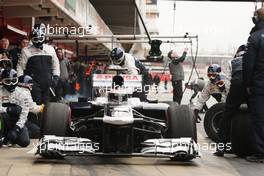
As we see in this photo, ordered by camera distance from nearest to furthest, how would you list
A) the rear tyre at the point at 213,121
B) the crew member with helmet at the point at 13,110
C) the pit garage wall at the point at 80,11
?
the crew member with helmet at the point at 13,110, the rear tyre at the point at 213,121, the pit garage wall at the point at 80,11

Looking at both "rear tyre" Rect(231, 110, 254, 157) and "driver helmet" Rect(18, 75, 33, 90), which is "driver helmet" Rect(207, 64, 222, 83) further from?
"driver helmet" Rect(18, 75, 33, 90)

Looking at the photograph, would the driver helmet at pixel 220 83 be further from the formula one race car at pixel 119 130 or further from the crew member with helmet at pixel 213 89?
the formula one race car at pixel 119 130

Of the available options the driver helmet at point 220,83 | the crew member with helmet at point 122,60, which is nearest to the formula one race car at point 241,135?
the crew member with helmet at point 122,60

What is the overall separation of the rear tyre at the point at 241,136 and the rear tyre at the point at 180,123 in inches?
38.7

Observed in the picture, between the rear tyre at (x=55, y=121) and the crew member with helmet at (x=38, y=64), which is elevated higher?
the crew member with helmet at (x=38, y=64)

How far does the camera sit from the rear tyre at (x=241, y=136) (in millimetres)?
7504

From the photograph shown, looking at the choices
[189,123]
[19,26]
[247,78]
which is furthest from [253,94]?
[19,26]

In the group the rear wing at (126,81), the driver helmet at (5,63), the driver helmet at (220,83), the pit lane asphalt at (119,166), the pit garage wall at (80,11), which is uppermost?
the pit garage wall at (80,11)

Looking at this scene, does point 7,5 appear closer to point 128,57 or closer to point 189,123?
point 128,57

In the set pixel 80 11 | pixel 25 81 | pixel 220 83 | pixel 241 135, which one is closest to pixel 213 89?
pixel 220 83

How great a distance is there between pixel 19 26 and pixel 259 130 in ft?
24.0

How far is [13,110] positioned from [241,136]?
3080 mm

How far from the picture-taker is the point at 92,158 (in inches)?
282

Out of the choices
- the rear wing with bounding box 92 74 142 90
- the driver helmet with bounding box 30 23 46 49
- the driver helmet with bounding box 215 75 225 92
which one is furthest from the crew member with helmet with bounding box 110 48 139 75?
the driver helmet with bounding box 215 75 225 92
